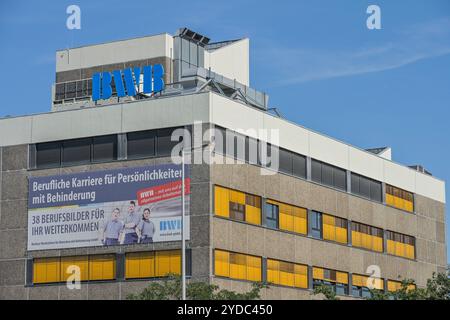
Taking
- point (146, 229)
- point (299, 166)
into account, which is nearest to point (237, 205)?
point (146, 229)

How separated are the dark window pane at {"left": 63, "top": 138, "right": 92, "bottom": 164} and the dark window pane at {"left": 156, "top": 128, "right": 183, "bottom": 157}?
18.0 ft

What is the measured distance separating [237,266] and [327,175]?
15573mm

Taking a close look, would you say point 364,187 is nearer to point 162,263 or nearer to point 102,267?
point 162,263

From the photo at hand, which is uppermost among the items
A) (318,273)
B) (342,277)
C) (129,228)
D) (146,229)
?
(129,228)

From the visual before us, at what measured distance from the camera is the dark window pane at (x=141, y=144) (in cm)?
6731

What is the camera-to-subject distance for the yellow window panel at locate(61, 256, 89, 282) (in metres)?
68.1

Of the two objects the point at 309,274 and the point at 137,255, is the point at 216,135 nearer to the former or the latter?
the point at 137,255

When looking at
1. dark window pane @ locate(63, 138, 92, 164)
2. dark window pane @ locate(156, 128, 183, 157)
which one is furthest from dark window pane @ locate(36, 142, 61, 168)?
dark window pane @ locate(156, 128, 183, 157)

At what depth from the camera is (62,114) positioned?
71062mm

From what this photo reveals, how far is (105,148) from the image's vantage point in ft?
227

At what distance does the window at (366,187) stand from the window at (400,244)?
11.9ft
